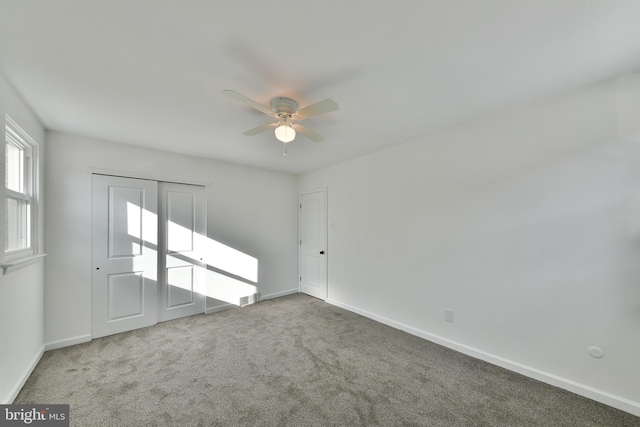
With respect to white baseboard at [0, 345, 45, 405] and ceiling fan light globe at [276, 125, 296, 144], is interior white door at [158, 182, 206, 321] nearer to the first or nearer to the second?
white baseboard at [0, 345, 45, 405]

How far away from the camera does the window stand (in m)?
2.12

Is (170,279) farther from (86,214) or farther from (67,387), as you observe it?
(67,387)

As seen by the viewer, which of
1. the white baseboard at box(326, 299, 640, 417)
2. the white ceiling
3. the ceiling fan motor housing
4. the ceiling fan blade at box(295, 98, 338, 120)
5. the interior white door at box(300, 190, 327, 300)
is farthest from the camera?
the interior white door at box(300, 190, 327, 300)

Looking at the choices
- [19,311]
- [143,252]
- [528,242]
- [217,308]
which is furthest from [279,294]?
[528,242]

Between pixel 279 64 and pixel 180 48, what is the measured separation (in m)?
0.61

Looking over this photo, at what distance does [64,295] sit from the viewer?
2.84 metres

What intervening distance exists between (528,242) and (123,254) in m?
4.55

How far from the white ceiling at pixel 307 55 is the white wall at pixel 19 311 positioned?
0.54ft

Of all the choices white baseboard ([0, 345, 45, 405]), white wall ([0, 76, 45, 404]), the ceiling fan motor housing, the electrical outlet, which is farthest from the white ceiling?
white baseboard ([0, 345, 45, 405])

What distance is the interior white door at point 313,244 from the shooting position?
4469mm

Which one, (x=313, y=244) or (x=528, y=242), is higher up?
(x=528, y=242)

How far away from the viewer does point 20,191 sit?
94.1 inches

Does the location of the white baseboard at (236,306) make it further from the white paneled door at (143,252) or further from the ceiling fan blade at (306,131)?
the ceiling fan blade at (306,131)

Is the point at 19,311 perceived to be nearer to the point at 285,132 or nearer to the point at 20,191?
the point at 20,191
